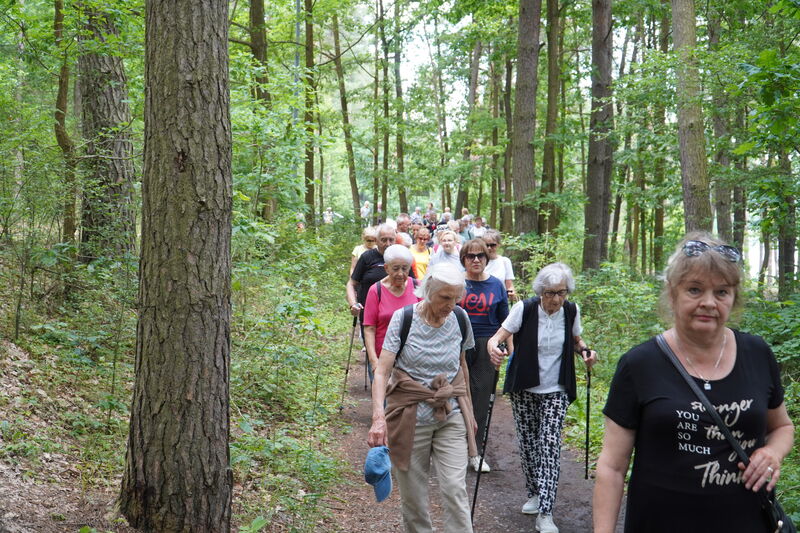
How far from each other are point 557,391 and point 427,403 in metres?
1.75

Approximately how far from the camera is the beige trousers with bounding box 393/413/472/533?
4543mm

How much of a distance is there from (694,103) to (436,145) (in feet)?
84.5

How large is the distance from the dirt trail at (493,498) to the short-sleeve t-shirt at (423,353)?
1.75 metres

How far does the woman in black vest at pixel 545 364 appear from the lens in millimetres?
5852

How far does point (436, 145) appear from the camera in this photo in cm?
3588

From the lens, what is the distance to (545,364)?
599cm

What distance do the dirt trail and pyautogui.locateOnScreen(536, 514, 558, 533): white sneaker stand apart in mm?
181

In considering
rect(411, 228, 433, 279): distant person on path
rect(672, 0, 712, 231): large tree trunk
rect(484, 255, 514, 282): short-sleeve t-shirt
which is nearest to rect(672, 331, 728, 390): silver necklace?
rect(484, 255, 514, 282): short-sleeve t-shirt

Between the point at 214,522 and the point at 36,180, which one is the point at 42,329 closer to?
the point at 36,180

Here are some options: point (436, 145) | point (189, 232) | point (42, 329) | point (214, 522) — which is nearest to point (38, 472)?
point (214, 522)

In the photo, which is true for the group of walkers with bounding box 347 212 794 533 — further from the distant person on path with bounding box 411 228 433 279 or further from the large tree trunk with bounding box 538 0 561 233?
the large tree trunk with bounding box 538 0 561 233

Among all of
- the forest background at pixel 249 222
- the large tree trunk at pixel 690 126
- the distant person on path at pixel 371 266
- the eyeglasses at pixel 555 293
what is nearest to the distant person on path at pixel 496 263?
the distant person on path at pixel 371 266

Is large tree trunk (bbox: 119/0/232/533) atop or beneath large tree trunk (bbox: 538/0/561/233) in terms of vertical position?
beneath

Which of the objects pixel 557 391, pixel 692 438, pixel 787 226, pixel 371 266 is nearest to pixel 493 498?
pixel 557 391
